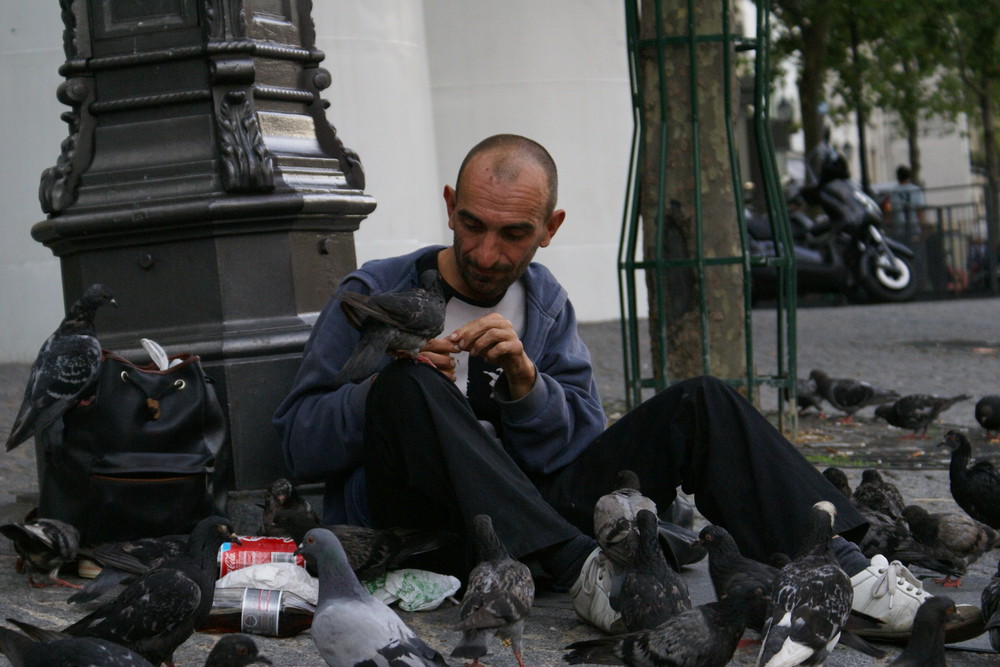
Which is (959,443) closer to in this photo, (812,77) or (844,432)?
(844,432)

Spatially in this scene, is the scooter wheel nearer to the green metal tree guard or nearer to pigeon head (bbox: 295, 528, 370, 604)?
the green metal tree guard

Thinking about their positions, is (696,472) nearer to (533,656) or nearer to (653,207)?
(533,656)

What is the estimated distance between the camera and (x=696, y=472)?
4773 mm

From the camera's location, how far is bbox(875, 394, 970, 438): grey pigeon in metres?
9.69

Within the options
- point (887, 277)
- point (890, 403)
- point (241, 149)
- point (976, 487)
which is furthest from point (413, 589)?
point (887, 277)

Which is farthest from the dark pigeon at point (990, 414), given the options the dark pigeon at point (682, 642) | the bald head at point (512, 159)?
the dark pigeon at point (682, 642)

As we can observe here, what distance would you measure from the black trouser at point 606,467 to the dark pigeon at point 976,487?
199cm

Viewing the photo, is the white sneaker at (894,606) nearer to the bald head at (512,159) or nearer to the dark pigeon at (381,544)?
the dark pigeon at (381,544)

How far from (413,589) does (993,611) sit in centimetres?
183

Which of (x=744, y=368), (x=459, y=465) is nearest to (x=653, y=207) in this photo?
(x=744, y=368)

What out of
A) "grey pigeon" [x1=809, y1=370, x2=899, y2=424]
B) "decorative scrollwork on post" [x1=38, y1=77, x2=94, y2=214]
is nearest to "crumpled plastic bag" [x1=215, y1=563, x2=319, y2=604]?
"decorative scrollwork on post" [x1=38, y1=77, x2=94, y2=214]

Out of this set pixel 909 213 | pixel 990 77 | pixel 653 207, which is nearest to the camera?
pixel 653 207

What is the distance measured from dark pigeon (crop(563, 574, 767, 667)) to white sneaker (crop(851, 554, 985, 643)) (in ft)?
1.76

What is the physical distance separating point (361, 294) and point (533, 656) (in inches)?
53.2
